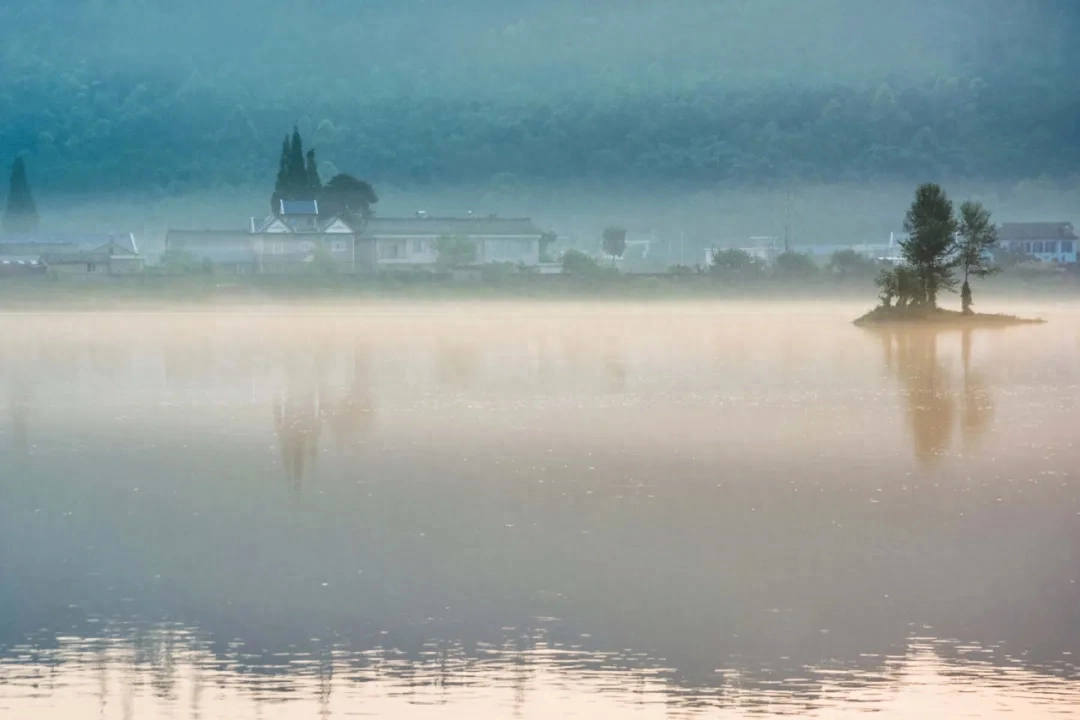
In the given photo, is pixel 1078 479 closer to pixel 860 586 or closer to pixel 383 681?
pixel 860 586

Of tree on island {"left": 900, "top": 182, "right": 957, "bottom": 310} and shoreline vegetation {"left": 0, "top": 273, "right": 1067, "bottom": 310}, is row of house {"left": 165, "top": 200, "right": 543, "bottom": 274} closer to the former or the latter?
shoreline vegetation {"left": 0, "top": 273, "right": 1067, "bottom": 310}

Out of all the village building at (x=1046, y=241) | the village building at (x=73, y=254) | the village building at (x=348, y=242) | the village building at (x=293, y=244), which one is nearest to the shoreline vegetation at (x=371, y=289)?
the village building at (x=73, y=254)

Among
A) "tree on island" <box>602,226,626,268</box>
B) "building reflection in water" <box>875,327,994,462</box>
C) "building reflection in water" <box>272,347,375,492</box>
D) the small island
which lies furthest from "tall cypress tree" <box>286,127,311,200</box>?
"building reflection in water" <box>272,347,375,492</box>

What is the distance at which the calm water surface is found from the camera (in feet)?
46.5

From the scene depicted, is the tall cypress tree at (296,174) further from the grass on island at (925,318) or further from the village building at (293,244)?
the grass on island at (925,318)

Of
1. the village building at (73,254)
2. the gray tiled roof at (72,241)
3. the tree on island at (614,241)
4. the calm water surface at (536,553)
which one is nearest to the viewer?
the calm water surface at (536,553)

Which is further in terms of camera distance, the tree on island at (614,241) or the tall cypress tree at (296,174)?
the tree on island at (614,241)

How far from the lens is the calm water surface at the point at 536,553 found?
14.2m

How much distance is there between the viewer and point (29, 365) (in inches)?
2158

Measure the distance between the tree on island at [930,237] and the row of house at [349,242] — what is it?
6318cm

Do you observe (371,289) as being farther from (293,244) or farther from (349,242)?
(293,244)

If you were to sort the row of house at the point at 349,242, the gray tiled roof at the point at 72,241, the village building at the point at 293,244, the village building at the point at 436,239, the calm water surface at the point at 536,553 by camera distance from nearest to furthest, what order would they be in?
the calm water surface at the point at 536,553 < the village building at the point at 293,244 < the row of house at the point at 349,242 < the village building at the point at 436,239 < the gray tiled roof at the point at 72,241

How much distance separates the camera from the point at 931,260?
92.8 m

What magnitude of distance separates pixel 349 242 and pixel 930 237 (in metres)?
73.0
